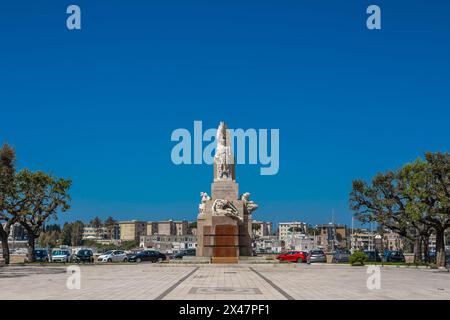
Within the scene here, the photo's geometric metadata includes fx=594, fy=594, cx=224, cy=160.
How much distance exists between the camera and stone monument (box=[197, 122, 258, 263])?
44281mm

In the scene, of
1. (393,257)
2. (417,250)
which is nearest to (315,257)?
(393,257)

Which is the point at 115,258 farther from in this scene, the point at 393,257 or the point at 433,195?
the point at 433,195

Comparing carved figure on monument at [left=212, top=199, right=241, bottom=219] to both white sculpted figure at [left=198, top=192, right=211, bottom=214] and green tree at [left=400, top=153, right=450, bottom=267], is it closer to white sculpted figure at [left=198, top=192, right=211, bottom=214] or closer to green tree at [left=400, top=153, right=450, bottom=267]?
white sculpted figure at [left=198, top=192, right=211, bottom=214]

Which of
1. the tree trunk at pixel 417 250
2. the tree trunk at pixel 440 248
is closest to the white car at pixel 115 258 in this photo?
the tree trunk at pixel 417 250

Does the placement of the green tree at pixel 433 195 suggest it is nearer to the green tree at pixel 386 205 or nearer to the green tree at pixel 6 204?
the green tree at pixel 386 205

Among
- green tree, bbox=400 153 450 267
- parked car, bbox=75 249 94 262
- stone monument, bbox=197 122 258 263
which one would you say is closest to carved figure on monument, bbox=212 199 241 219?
stone monument, bbox=197 122 258 263

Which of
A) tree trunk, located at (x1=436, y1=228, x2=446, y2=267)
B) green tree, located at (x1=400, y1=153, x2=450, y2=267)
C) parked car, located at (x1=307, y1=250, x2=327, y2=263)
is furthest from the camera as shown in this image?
parked car, located at (x1=307, y1=250, x2=327, y2=263)

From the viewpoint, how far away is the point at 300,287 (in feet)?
76.4

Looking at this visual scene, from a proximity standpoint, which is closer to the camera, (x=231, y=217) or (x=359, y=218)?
(x=231, y=217)
